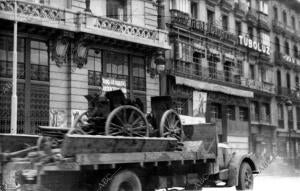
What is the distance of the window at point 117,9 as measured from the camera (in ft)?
84.1

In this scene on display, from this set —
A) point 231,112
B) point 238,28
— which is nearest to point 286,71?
point 238,28

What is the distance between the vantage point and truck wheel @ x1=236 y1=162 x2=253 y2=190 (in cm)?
1344

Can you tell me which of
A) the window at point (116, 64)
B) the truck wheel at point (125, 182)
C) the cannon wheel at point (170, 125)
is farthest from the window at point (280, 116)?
the truck wheel at point (125, 182)

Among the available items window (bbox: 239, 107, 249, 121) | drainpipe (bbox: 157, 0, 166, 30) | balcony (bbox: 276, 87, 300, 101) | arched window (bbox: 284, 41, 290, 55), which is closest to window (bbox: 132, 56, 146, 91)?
drainpipe (bbox: 157, 0, 166, 30)

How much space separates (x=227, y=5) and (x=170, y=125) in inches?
1000

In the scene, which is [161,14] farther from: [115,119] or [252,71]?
[115,119]

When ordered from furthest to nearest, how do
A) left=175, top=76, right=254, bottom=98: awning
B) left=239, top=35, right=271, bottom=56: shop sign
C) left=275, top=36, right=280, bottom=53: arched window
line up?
left=275, top=36, right=280, bottom=53: arched window
left=239, top=35, right=271, bottom=56: shop sign
left=175, top=76, right=254, bottom=98: awning

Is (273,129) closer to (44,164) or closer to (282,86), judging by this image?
(282,86)

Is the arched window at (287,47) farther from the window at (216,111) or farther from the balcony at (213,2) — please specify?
the window at (216,111)

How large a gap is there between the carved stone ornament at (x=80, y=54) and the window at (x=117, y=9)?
3.12 m

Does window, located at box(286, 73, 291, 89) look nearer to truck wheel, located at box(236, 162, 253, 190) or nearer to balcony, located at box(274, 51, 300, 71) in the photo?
balcony, located at box(274, 51, 300, 71)

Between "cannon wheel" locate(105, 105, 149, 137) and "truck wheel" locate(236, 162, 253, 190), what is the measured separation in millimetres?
4141

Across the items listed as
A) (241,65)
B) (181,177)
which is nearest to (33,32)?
(181,177)

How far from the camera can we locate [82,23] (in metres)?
22.3
